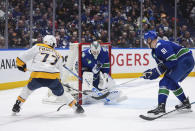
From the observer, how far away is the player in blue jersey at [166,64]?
5.06 meters

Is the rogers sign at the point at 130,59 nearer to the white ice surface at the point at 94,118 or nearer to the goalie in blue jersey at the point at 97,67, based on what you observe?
the white ice surface at the point at 94,118

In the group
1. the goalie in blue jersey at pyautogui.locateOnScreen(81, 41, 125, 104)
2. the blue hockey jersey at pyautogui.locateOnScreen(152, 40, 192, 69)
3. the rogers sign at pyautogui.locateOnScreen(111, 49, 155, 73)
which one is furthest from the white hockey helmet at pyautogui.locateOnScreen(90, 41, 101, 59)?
the rogers sign at pyautogui.locateOnScreen(111, 49, 155, 73)

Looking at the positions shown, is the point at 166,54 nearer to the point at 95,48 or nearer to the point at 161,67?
the point at 161,67

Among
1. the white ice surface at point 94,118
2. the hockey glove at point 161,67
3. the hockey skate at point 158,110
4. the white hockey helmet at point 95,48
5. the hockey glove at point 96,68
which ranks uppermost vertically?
the white hockey helmet at point 95,48

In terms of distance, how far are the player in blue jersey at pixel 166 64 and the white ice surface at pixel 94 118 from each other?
1.07 feet

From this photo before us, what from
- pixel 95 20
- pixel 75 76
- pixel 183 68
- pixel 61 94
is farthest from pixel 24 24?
pixel 183 68

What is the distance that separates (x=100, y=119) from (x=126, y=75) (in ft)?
19.7

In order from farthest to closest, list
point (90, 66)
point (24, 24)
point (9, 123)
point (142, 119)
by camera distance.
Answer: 1. point (24, 24)
2. point (90, 66)
3. point (142, 119)
4. point (9, 123)

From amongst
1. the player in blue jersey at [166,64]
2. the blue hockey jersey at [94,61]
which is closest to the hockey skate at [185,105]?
the player in blue jersey at [166,64]

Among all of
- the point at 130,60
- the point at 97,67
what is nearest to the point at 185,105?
the point at 97,67

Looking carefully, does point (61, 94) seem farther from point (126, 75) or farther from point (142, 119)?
point (126, 75)

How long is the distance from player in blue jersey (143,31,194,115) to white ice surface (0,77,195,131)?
326mm

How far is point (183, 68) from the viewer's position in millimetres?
5215

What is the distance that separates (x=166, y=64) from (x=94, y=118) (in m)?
1.13
